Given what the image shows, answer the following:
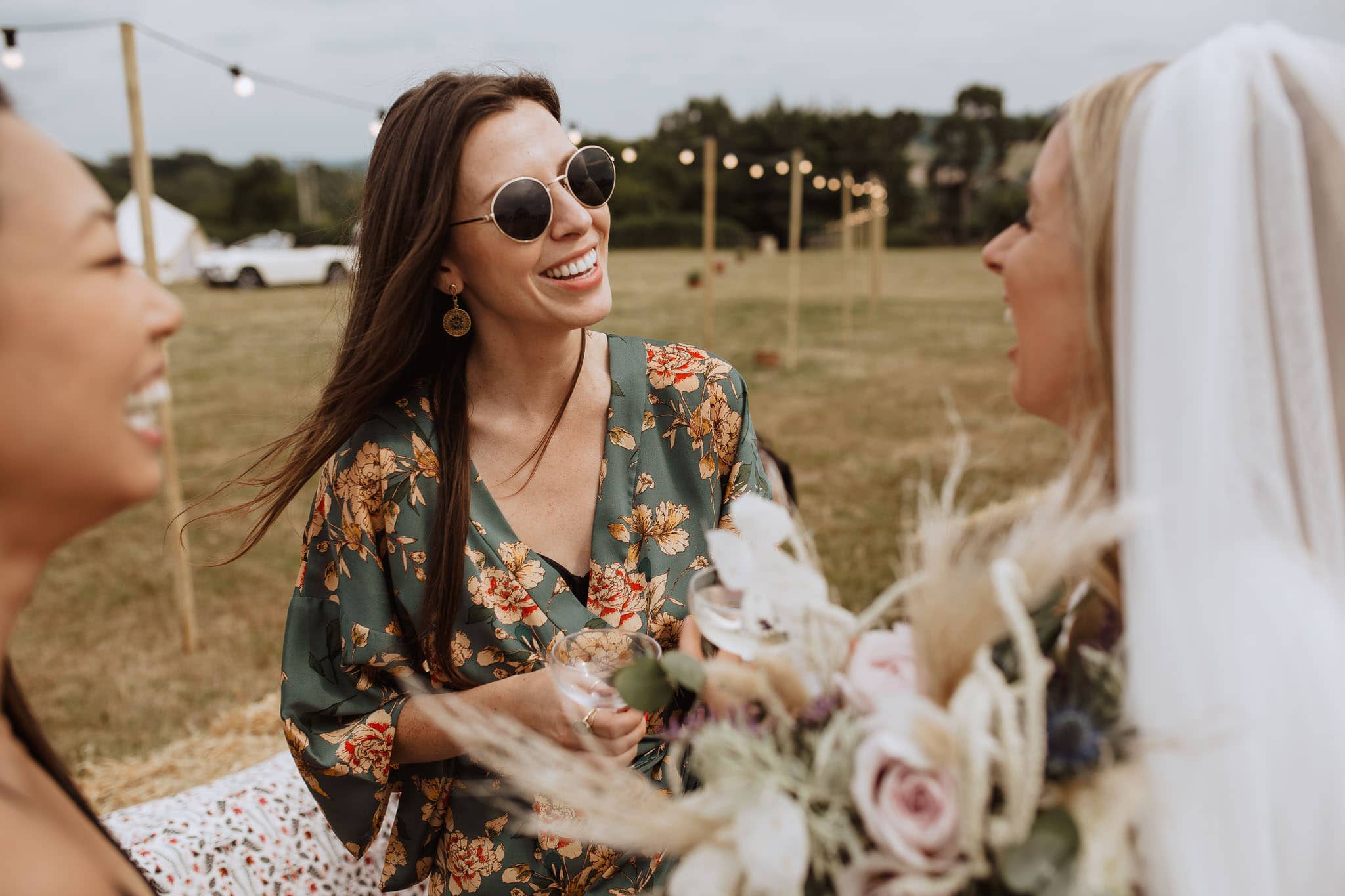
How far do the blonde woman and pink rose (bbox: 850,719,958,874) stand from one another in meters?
0.23

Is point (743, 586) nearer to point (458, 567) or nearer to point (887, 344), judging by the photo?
point (458, 567)

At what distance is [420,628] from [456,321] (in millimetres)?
796

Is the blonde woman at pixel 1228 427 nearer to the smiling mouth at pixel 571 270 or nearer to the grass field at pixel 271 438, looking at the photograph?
the grass field at pixel 271 438

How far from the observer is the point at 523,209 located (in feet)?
7.11

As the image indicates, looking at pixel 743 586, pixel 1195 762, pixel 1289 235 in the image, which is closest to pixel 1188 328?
pixel 1289 235

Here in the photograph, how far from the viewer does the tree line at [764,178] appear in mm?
34594

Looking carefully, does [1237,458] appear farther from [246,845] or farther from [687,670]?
[246,845]

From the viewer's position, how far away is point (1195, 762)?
102 cm

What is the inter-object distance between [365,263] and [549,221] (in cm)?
49

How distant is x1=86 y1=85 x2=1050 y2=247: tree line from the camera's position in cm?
3459

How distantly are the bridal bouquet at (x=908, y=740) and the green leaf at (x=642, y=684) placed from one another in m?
0.07

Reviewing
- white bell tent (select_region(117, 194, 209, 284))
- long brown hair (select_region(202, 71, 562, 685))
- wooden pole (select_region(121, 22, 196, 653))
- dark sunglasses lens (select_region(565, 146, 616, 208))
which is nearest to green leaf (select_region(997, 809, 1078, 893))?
long brown hair (select_region(202, 71, 562, 685))

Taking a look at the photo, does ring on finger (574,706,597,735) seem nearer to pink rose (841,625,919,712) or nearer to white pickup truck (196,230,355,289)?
pink rose (841,625,919,712)

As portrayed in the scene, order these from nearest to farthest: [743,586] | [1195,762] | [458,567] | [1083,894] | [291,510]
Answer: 1. [1083,894]
2. [1195,762]
3. [743,586]
4. [458,567]
5. [291,510]
